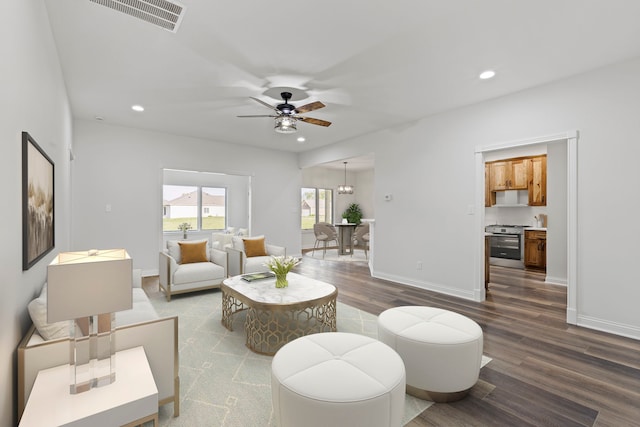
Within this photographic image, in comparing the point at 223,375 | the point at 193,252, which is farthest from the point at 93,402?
the point at 193,252

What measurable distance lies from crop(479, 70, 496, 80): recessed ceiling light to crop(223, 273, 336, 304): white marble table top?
285 cm

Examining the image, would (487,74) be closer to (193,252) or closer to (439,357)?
(439,357)

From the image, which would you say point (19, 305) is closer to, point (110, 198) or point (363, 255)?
point (110, 198)

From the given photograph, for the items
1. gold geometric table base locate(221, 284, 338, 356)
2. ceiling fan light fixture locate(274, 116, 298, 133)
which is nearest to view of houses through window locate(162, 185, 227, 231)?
ceiling fan light fixture locate(274, 116, 298, 133)

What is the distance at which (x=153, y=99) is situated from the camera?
413 cm

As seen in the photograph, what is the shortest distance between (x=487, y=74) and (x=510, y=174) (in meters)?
4.14

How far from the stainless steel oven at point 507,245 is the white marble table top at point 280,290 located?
473 cm

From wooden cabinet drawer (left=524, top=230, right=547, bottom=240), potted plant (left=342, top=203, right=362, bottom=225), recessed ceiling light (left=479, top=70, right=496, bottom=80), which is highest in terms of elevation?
recessed ceiling light (left=479, top=70, right=496, bottom=80)

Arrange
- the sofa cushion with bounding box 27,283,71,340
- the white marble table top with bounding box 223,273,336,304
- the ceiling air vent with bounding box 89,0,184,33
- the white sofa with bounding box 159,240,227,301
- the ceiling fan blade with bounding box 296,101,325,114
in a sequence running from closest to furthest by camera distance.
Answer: the sofa cushion with bounding box 27,283,71,340 < the ceiling air vent with bounding box 89,0,184,33 < the white marble table top with bounding box 223,273,336,304 < the ceiling fan blade with bounding box 296,101,325,114 < the white sofa with bounding box 159,240,227,301

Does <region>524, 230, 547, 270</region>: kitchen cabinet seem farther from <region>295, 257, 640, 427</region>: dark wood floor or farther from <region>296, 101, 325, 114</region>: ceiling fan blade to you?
<region>296, 101, 325, 114</region>: ceiling fan blade

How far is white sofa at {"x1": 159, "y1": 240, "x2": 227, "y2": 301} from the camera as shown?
4184 millimetres

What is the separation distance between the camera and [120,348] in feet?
5.54

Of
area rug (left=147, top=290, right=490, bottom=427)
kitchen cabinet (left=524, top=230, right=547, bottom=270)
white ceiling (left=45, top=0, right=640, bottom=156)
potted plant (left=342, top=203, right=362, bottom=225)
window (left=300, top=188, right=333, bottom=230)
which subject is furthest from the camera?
potted plant (left=342, top=203, right=362, bottom=225)

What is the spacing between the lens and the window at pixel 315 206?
9969 mm
